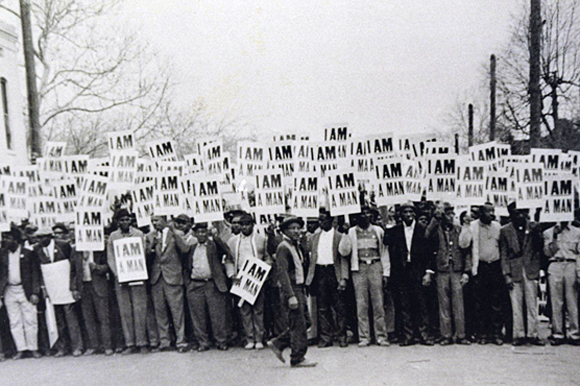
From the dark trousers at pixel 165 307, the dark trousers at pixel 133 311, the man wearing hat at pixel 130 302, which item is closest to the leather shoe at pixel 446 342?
the dark trousers at pixel 165 307

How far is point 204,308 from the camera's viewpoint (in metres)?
9.90

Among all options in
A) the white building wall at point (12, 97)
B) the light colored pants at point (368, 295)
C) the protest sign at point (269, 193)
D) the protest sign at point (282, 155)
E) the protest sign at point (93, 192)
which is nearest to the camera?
the light colored pants at point (368, 295)

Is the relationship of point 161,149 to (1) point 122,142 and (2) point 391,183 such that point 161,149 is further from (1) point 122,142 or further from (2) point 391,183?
(2) point 391,183

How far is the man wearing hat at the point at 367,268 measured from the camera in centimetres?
961

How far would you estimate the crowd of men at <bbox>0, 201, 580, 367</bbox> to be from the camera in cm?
948

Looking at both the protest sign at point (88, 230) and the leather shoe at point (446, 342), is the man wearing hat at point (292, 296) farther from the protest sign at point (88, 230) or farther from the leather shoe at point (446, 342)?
the protest sign at point (88, 230)

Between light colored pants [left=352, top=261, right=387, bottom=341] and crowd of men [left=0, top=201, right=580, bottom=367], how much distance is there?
0.02 m

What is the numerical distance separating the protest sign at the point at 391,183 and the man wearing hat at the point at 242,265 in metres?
2.07

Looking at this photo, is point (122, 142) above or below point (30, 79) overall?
below

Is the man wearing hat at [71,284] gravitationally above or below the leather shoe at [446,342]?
above

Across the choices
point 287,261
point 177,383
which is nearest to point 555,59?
point 287,261

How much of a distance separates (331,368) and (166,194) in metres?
3.92

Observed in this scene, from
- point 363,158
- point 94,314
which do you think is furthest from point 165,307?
point 363,158

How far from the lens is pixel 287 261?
819cm
